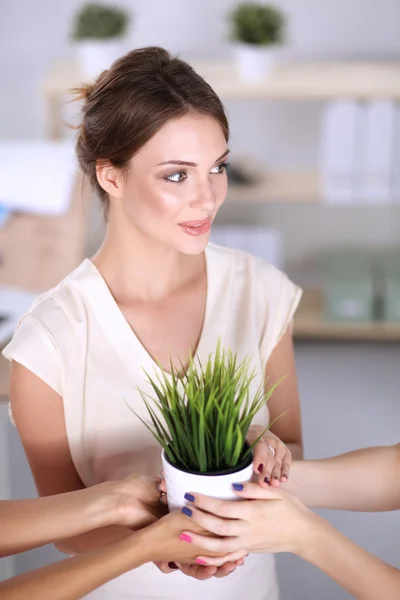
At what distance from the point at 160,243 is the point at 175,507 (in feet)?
1.55

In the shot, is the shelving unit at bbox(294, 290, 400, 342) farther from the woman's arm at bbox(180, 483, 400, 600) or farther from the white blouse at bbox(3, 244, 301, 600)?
the woman's arm at bbox(180, 483, 400, 600)

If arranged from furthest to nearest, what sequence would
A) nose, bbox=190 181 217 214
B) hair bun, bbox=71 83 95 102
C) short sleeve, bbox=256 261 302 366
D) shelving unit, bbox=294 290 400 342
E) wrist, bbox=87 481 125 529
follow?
shelving unit, bbox=294 290 400 342, short sleeve, bbox=256 261 302 366, hair bun, bbox=71 83 95 102, nose, bbox=190 181 217 214, wrist, bbox=87 481 125 529

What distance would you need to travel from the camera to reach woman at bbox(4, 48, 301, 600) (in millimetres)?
1282

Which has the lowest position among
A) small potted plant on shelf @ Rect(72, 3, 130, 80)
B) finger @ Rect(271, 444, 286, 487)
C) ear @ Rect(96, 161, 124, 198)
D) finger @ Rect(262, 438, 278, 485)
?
finger @ Rect(271, 444, 286, 487)

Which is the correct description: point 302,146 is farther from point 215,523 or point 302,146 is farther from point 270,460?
point 215,523

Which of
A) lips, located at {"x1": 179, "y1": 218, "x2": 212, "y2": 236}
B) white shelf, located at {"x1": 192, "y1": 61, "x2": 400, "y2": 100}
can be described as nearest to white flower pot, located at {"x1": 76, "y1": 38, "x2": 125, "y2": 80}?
white shelf, located at {"x1": 192, "y1": 61, "x2": 400, "y2": 100}

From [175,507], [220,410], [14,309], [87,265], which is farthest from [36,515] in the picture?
[14,309]

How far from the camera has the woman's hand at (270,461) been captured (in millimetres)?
1170

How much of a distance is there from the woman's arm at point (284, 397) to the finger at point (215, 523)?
42 cm

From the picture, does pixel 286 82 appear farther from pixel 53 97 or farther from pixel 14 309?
pixel 14 309

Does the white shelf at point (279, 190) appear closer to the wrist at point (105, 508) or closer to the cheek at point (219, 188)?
the cheek at point (219, 188)

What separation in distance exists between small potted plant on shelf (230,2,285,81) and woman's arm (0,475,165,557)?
7.00ft

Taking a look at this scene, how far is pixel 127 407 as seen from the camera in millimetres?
1420

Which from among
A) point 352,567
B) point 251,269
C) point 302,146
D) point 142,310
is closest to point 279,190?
point 302,146
